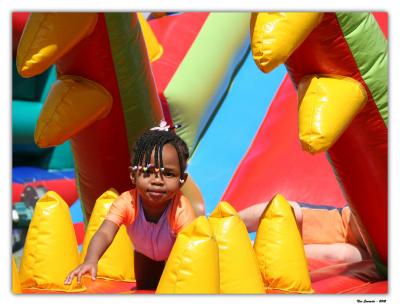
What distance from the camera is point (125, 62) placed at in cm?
166

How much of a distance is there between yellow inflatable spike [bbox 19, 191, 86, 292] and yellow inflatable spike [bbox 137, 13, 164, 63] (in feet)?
4.35

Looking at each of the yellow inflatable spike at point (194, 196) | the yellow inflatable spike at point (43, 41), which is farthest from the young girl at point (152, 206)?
the yellow inflatable spike at point (194, 196)

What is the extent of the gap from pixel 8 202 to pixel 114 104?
0.42m

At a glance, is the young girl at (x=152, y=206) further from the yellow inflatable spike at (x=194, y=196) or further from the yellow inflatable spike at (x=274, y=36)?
the yellow inflatable spike at (x=194, y=196)

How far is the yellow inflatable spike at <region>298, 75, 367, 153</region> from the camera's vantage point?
52.9 inches

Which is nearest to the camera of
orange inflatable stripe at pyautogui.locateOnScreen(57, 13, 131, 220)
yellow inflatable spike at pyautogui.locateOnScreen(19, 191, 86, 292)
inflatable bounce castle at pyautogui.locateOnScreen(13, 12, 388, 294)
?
inflatable bounce castle at pyautogui.locateOnScreen(13, 12, 388, 294)

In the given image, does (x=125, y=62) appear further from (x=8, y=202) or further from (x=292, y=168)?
(x=292, y=168)

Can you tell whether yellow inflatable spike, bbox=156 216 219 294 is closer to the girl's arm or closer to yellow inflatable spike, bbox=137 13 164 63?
the girl's arm

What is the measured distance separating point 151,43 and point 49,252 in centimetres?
143

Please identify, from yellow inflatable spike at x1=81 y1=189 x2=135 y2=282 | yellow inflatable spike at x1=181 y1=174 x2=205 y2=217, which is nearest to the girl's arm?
yellow inflatable spike at x1=81 y1=189 x2=135 y2=282

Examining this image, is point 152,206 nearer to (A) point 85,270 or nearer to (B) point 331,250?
(A) point 85,270

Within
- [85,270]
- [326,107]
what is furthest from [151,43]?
[85,270]

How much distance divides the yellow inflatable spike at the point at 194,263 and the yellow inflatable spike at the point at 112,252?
0.41m
